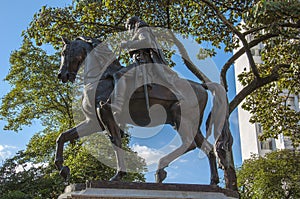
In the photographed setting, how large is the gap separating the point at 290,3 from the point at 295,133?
7.17 m

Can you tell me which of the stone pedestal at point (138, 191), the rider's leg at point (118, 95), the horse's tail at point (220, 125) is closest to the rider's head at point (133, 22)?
the rider's leg at point (118, 95)

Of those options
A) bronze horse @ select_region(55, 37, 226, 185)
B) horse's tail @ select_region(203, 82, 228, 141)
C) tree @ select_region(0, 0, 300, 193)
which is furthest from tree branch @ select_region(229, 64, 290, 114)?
bronze horse @ select_region(55, 37, 226, 185)

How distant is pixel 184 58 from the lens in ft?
49.8

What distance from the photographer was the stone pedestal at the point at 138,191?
19.2 ft

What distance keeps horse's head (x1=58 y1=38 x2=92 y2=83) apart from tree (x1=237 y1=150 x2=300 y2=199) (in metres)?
17.9

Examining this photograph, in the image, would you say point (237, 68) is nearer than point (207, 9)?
No

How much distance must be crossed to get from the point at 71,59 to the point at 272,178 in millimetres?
19179

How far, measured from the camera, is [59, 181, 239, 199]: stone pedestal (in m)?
5.84

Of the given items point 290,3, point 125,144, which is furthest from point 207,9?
point 125,144

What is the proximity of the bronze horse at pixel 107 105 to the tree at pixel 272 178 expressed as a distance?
16551 mm

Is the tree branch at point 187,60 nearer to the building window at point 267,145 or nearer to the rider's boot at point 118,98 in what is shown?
the rider's boot at point 118,98

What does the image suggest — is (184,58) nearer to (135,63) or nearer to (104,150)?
(104,150)

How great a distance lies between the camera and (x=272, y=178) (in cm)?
2389

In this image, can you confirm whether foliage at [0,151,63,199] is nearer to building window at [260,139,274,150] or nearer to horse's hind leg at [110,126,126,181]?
horse's hind leg at [110,126,126,181]
